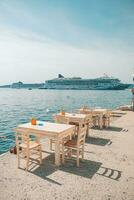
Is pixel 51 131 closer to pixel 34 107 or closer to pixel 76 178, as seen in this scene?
pixel 76 178

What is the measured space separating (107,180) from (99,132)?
17.6 ft

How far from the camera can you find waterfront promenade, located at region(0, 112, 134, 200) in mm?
4766

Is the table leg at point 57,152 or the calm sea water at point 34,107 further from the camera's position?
the calm sea water at point 34,107

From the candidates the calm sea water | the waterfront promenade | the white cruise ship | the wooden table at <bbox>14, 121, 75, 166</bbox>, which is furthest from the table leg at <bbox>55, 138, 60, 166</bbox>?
the white cruise ship

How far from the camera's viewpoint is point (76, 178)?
5.56 meters

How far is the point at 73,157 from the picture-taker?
7.09m

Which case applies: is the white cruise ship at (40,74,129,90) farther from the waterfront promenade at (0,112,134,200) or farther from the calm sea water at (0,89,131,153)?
the waterfront promenade at (0,112,134,200)

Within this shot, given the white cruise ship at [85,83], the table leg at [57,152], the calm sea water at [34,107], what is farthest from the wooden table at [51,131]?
the white cruise ship at [85,83]

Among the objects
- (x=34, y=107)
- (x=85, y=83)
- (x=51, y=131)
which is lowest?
(x=34, y=107)

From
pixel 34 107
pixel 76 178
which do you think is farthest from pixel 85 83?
pixel 76 178

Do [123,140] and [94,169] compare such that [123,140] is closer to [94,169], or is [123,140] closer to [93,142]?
[93,142]

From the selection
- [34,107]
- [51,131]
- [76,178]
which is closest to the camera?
[76,178]

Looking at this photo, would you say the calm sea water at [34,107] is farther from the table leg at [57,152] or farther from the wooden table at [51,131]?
the table leg at [57,152]

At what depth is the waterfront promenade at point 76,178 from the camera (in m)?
4.77
